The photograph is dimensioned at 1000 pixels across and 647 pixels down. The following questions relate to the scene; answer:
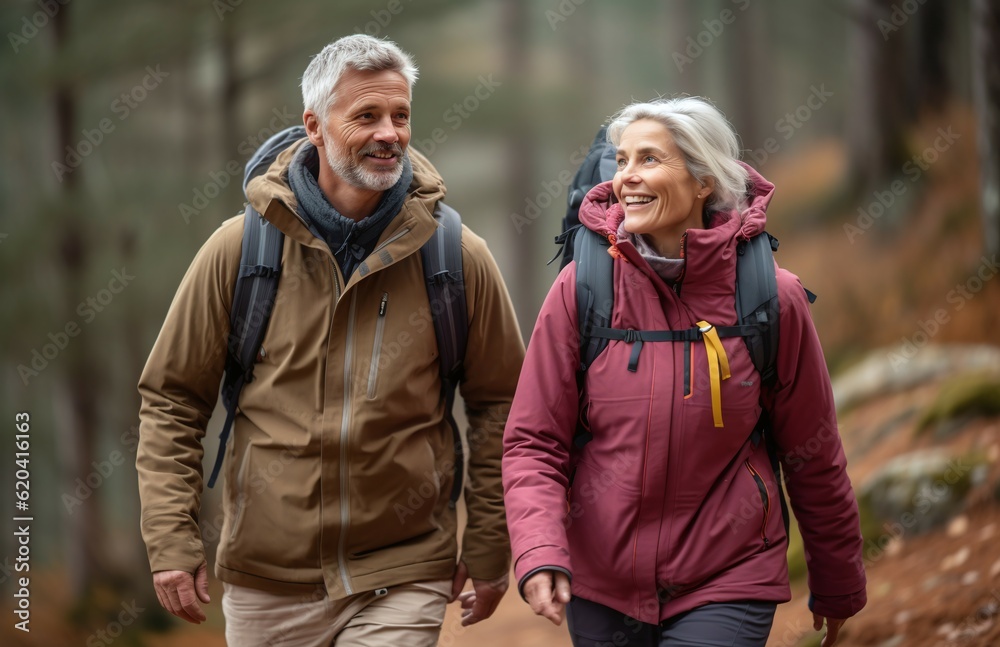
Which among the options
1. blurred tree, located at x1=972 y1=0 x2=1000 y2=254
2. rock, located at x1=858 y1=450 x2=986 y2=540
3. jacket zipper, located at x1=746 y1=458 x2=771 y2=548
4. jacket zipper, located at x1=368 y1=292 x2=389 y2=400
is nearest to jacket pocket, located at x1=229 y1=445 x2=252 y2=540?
jacket zipper, located at x1=368 y1=292 x2=389 y2=400

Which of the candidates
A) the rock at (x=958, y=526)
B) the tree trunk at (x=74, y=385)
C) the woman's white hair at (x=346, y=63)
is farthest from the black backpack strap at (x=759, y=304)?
the tree trunk at (x=74, y=385)

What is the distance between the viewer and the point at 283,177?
13.2 ft

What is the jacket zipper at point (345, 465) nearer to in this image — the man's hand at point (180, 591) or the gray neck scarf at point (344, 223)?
the gray neck scarf at point (344, 223)

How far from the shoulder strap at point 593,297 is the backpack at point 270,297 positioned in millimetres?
613

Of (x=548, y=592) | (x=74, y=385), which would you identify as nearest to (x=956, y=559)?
(x=548, y=592)

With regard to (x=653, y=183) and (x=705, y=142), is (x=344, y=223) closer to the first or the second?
(x=653, y=183)

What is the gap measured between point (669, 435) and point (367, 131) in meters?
1.49

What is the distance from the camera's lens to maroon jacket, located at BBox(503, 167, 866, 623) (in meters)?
3.32

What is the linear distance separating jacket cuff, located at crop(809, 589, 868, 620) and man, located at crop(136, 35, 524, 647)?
3.77 feet

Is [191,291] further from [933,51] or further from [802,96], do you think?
[802,96]

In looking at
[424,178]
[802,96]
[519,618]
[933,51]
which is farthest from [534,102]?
[424,178]

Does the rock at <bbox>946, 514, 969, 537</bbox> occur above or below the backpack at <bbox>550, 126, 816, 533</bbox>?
below

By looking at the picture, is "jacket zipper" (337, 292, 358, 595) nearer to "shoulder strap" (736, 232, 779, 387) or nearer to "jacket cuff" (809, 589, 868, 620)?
"shoulder strap" (736, 232, 779, 387)

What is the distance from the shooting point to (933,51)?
11445mm
